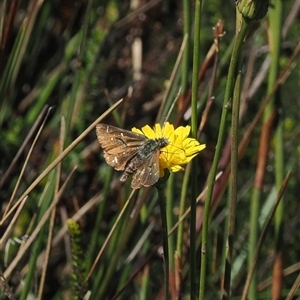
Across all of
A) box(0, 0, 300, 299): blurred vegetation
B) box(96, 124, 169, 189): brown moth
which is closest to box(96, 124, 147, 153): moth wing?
box(96, 124, 169, 189): brown moth

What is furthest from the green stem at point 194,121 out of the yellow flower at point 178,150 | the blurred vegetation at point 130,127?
the blurred vegetation at point 130,127

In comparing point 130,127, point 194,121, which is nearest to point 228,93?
point 194,121

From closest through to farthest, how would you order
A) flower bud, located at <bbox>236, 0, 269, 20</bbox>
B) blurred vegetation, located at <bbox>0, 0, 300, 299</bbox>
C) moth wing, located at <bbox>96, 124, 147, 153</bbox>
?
flower bud, located at <bbox>236, 0, 269, 20</bbox>, moth wing, located at <bbox>96, 124, 147, 153</bbox>, blurred vegetation, located at <bbox>0, 0, 300, 299</bbox>

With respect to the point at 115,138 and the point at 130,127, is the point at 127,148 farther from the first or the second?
the point at 130,127

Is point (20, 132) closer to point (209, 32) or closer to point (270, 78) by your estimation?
point (209, 32)

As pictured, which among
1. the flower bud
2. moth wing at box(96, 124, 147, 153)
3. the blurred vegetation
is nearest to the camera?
the flower bud

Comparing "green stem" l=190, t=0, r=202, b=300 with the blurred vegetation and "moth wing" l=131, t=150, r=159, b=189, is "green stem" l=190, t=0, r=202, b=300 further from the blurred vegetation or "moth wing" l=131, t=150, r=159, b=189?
the blurred vegetation

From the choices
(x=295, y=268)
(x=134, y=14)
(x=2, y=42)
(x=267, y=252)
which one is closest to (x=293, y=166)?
(x=267, y=252)
